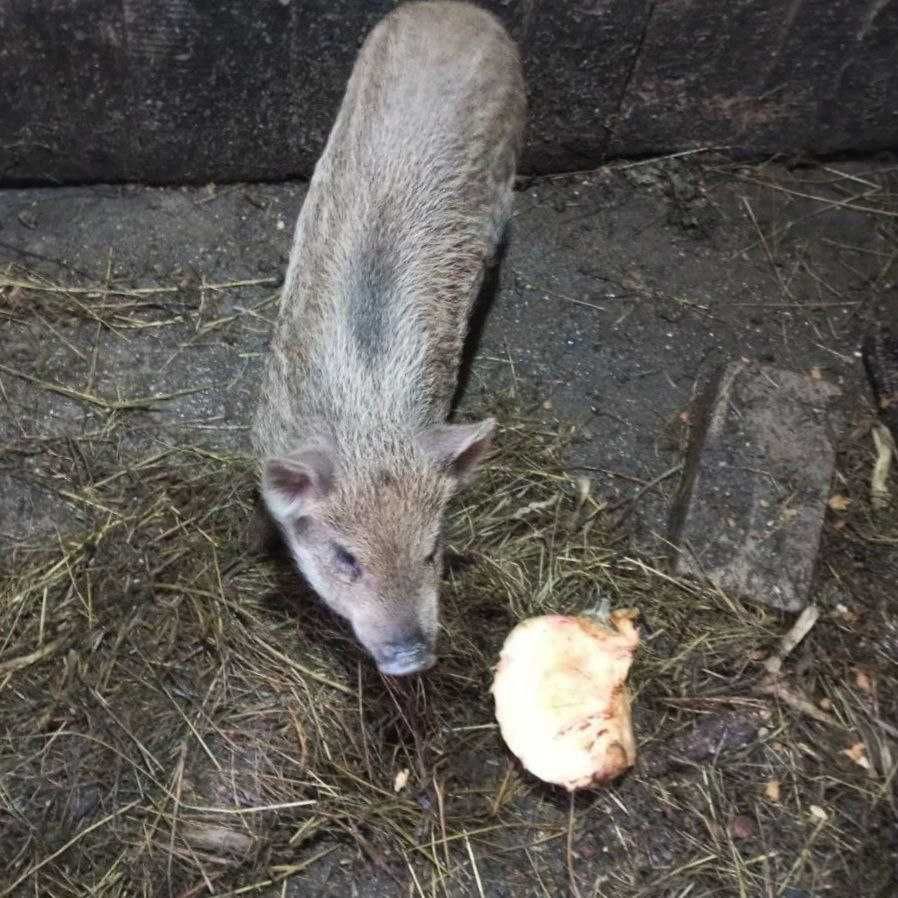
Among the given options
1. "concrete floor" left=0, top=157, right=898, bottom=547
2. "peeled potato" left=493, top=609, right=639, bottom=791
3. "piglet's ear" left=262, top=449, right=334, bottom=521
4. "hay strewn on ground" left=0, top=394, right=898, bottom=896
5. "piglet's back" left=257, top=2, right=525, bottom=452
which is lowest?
"hay strewn on ground" left=0, top=394, right=898, bottom=896

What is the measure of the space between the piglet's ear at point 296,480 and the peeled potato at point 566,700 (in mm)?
862

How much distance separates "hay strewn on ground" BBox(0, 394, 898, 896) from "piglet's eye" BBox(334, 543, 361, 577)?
0.56 m

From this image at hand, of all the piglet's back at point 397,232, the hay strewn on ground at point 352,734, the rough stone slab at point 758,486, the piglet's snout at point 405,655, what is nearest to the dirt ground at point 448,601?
the hay strewn on ground at point 352,734

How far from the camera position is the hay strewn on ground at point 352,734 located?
10.1ft

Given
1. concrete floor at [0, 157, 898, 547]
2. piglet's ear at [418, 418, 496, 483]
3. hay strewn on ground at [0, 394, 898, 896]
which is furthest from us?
concrete floor at [0, 157, 898, 547]

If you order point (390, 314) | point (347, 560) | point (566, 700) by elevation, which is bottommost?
point (566, 700)

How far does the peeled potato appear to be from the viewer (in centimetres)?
314

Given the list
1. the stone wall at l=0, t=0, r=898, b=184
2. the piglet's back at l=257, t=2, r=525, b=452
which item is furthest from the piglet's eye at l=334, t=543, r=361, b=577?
the stone wall at l=0, t=0, r=898, b=184

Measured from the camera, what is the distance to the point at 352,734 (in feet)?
10.7

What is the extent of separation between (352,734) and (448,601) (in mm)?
560

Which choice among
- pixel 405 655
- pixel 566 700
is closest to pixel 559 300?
pixel 566 700

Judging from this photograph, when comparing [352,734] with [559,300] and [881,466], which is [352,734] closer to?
[559,300]

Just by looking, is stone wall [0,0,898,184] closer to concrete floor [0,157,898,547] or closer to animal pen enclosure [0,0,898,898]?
animal pen enclosure [0,0,898,898]

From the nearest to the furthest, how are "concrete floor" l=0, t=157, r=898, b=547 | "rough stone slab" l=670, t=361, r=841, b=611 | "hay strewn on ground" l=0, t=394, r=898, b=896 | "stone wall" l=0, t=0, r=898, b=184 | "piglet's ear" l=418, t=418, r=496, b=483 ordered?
1. "piglet's ear" l=418, t=418, r=496, b=483
2. "hay strewn on ground" l=0, t=394, r=898, b=896
3. "rough stone slab" l=670, t=361, r=841, b=611
4. "stone wall" l=0, t=0, r=898, b=184
5. "concrete floor" l=0, t=157, r=898, b=547
